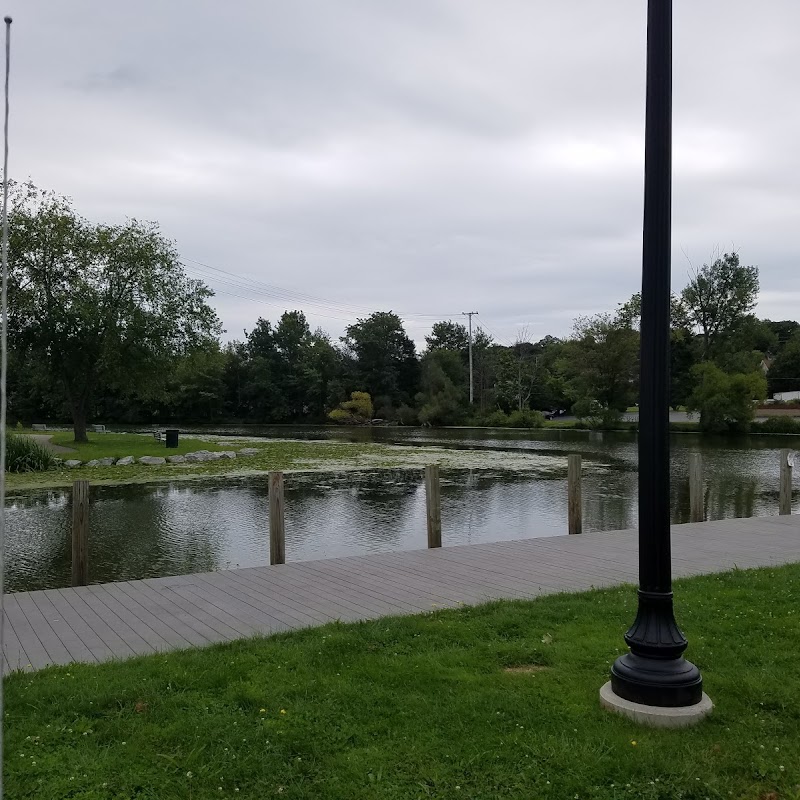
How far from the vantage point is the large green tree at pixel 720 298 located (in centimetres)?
5403

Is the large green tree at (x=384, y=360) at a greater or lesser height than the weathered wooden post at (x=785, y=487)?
greater

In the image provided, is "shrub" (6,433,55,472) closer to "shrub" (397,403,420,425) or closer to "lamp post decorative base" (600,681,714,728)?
"lamp post decorative base" (600,681,714,728)

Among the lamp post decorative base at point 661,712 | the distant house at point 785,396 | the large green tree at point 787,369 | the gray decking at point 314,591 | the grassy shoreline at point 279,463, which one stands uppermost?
the large green tree at point 787,369

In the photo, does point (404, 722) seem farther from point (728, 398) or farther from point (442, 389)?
point (442, 389)

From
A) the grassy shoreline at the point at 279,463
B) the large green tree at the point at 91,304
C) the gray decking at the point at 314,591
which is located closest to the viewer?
the gray decking at the point at 314,591

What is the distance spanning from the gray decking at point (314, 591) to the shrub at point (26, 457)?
15.6 metres

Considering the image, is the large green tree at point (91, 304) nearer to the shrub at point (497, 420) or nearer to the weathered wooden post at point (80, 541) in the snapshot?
the weathered wooden post at point (80, 541)

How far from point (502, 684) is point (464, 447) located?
101ft

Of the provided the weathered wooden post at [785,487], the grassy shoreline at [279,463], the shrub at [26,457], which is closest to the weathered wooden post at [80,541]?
the grassy shoreline at [279,463]

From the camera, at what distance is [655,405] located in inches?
171

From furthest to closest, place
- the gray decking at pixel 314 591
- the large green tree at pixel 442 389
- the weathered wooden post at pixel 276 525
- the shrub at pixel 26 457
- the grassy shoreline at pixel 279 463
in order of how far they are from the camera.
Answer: the large green tree at pixel 442 389, the shrub at pixel 26 457, the grassy shoreline at pixel 279 463, the weathered wooden post at pixel 276 525, the gray decking at pixel 314 591

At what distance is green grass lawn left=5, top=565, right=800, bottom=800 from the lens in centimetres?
346

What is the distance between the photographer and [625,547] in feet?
31.5

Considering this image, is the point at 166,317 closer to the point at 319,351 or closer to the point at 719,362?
the point at 719,362
